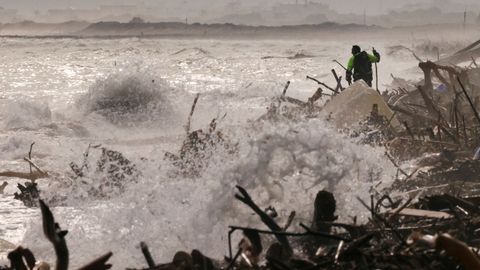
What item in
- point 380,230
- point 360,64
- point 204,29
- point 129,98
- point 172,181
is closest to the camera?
point 380,230

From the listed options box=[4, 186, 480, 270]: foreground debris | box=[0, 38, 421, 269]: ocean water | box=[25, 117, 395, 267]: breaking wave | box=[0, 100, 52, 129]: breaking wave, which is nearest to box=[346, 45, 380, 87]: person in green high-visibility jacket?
box=[0, 38, 421, 269]: ocean water

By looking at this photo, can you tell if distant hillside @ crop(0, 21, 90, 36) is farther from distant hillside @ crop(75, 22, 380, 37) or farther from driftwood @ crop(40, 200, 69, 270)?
driftwood @ crop(40, 200, 69, 270)

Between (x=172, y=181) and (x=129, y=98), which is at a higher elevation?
(x=172, y=181)

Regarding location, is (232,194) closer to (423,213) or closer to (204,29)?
(423,213)

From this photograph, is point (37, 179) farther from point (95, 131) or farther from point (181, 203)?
point (95, 131)

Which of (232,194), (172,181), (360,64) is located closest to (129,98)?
(360,64)

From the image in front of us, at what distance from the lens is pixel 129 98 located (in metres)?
15.8

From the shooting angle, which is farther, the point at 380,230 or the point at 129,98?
the point at 129,98

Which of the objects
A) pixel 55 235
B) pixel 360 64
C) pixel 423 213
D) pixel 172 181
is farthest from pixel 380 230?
pixel 360 64

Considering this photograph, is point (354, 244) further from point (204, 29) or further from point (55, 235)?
point (204, 29)

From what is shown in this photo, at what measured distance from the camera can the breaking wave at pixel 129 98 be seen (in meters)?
15.1

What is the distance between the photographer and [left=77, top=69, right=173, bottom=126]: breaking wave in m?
15.1

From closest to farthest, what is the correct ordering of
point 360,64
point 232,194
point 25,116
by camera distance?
1. point 232,194
2. point 360,64
3. point 25,116

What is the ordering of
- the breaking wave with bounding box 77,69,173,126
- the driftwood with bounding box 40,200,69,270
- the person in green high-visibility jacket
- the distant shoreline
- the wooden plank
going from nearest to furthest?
the driftwood with bounding box 40,200,69,270, the wooden plank, the person in green high-visibility jacket, the breaking wave with bounding box 77,69,173,126, the distant shoreline
